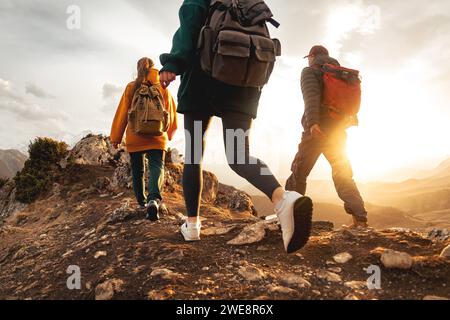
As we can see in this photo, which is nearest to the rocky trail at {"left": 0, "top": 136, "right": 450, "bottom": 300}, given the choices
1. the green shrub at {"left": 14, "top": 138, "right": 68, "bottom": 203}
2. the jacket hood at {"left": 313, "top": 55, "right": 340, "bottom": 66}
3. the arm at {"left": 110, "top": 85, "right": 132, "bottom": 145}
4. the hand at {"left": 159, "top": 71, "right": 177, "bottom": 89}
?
the arm at {"left": 110, "top": 85, "right": 132, "bottom": 145}

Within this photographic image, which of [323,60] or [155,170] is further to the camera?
[155,170]

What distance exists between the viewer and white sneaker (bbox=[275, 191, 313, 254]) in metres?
2.38

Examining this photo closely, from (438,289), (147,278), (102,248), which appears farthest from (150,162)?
(438,289)

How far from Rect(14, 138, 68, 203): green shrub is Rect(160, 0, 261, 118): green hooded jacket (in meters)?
8.65

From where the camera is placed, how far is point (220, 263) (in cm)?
278

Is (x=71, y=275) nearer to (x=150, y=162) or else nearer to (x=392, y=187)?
(x=150, y=162)

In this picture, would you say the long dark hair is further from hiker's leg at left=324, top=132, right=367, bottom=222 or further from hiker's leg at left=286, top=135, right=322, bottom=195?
hiker's leg at left=324, top=132, right=367, bottom=222

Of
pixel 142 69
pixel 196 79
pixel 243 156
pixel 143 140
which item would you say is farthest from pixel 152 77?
pixel 243 156

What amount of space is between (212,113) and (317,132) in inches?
68.4

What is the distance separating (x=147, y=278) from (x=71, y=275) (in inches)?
36.5

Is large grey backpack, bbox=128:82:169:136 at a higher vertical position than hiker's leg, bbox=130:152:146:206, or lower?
higher

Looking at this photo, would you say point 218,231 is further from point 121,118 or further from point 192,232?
point 121,118

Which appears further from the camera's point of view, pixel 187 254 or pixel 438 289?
pixel 187 254

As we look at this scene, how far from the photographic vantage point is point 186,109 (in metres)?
2.88
